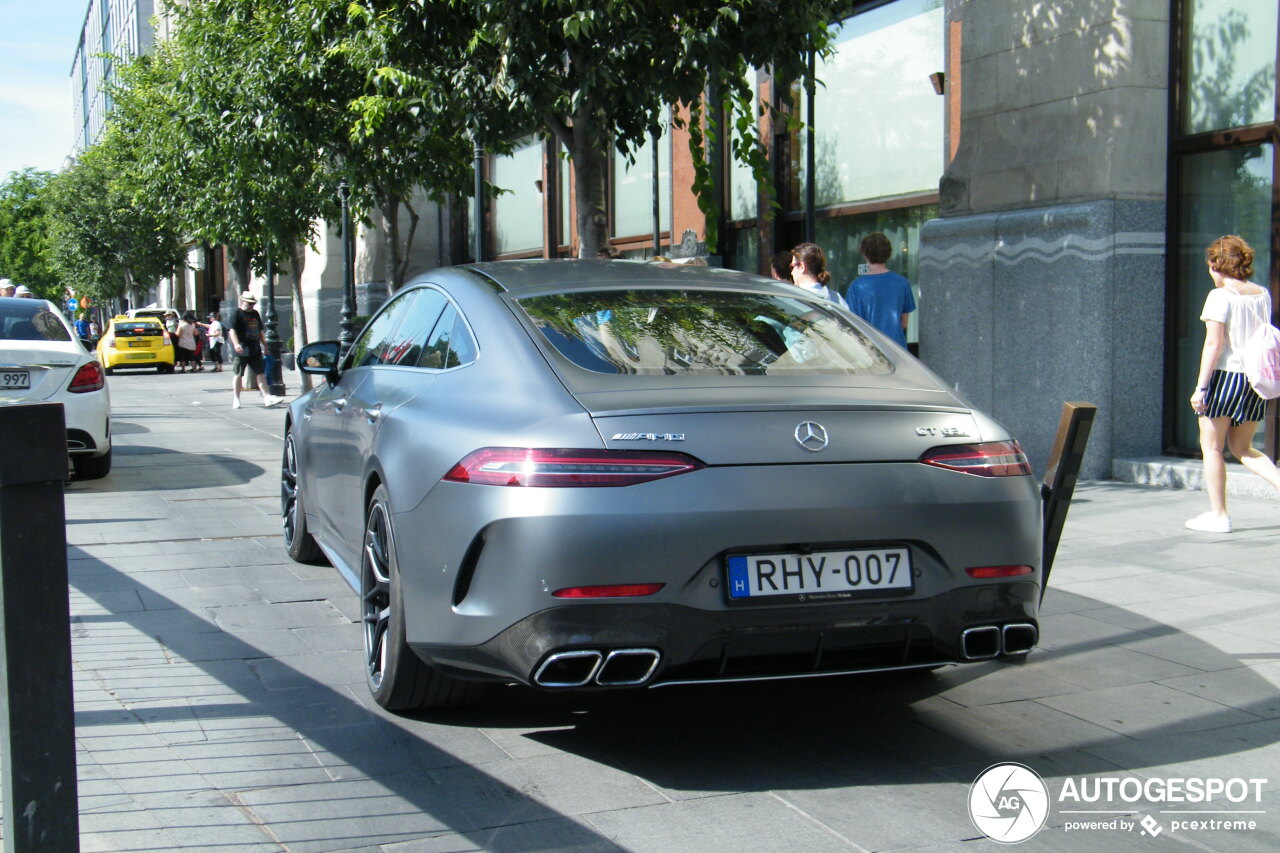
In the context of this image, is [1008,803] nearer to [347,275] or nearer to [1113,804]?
[1113,804]

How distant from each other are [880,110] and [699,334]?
10.1m

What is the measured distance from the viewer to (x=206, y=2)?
21609 mm

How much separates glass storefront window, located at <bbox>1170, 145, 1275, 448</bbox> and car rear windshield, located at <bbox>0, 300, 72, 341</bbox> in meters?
8.79

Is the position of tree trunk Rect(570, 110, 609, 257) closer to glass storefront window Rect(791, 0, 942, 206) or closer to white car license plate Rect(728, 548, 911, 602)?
glass storefront window Rect(791, 0, 942, 206)

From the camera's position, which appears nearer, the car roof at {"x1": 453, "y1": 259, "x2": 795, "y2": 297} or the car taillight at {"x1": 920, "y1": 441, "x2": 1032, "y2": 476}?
the car taillight at {"x1": 920, "y1": 441, "x2": 1032, "y2": 476}

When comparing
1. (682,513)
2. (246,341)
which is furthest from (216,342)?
(682,513)

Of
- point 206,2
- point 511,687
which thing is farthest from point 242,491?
point 206,2

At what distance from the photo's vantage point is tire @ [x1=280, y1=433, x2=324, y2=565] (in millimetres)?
7035

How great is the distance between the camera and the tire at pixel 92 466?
36.0 ft

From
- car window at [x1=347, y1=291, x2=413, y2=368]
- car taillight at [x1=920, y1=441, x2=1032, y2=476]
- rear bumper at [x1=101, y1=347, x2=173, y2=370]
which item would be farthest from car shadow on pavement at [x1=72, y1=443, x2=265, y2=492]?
rear bumper at [x1=101, y1=347, x2=173, y2=370]

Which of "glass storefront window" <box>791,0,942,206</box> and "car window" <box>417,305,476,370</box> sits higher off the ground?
"glass storefront window" <box>791,0,942,206</box>

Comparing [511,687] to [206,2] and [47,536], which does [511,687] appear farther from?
[206,2]

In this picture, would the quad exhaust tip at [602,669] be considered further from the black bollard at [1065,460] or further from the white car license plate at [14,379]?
the white car license plate at [14,379]

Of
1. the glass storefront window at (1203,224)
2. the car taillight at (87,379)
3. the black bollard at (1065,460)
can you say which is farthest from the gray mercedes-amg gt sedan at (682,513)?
the car taillight at (87,379)
